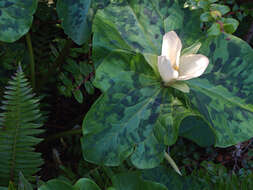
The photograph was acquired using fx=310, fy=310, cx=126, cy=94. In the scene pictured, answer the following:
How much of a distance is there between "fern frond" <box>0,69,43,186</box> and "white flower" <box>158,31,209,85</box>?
0.49 m

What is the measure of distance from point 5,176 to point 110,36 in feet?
2.23

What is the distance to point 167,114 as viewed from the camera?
3.41 feet

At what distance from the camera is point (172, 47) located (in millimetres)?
975

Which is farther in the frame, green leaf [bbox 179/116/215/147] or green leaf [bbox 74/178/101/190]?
green leaf [bbox 179/116/215/147]

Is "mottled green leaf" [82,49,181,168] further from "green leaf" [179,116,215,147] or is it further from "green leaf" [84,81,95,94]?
"green leaf" [179,116,215,147]

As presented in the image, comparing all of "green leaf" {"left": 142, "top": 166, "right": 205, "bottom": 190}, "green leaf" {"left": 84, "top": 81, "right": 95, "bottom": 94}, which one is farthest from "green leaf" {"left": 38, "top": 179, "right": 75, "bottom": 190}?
"green leaf" {"left": 84, "top": 81, "right": 95, "bottom": 94}

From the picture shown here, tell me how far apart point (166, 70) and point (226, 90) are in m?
0.26

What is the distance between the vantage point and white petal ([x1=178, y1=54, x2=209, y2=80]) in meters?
0.96

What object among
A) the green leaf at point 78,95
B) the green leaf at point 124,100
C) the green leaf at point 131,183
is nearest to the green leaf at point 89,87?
the green leaf at point 78,95

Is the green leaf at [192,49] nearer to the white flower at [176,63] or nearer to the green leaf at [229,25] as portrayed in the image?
the white flower at [176,63]

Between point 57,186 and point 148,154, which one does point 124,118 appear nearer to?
point 148,154

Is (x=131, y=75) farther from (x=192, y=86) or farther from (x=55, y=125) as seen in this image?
(x=55, y=125)

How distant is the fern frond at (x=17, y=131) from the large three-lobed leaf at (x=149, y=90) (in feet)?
0.87

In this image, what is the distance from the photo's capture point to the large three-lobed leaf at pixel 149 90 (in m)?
1.02
